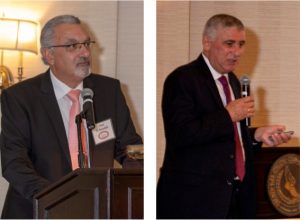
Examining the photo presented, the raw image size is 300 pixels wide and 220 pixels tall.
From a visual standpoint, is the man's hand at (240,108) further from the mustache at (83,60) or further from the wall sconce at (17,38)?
the wall sconce at (17,38)

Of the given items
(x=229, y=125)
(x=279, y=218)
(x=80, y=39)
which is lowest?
(x=279, y=218)

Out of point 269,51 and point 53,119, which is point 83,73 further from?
point 269,51

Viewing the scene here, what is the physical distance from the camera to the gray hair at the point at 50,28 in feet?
10.1

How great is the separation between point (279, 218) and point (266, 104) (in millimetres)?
926

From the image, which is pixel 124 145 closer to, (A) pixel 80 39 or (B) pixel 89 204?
(A) pixel 80 39

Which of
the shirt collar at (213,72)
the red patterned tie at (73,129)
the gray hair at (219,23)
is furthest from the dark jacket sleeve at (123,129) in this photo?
the gray hair at (219,23)

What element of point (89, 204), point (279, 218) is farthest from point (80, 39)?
point (279, 218)

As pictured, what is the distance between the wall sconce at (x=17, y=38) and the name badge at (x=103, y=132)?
48 cm

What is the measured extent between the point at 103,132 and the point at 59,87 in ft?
1.05

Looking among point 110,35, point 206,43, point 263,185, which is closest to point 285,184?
point 263,185

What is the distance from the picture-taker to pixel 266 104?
4027mm

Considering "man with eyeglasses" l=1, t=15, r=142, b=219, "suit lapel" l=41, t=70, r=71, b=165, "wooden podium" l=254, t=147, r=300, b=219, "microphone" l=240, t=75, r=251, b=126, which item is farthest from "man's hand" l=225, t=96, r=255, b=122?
"suit lapel" l=41, t=70, r=71, b=165

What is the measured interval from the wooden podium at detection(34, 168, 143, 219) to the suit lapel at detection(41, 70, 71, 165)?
2.47 ft

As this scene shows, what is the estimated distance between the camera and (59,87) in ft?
10.1
